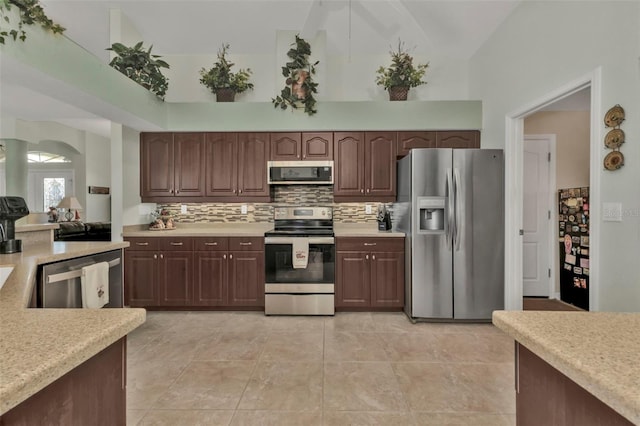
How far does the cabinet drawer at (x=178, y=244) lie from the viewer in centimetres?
371

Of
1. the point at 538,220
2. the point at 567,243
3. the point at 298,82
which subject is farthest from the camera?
the point at 538,220

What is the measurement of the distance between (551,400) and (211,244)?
3425 mm

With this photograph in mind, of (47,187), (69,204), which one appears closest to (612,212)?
(69,204)

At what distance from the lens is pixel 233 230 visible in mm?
3967

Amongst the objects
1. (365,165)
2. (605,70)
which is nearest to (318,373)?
(365,165)

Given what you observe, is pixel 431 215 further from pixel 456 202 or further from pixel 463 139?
pixel 463 139

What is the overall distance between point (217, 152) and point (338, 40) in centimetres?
203

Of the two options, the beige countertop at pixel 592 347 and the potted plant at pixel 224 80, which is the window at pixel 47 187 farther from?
the beige countertop at pixel 592 347

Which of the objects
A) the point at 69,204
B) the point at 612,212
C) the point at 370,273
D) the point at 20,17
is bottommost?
the point at 370,273

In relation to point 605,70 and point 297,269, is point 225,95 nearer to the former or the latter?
point 297,269

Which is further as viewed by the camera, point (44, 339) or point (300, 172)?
point (300, 172)

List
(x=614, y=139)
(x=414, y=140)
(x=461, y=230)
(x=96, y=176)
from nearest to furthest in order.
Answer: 1. (x=614, y=139)
2. (x=461, y=230)
3. (x=414, y=140)
4. (x=96, y=176)

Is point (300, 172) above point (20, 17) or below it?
below

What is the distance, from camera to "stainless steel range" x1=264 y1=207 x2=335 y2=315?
361cm
